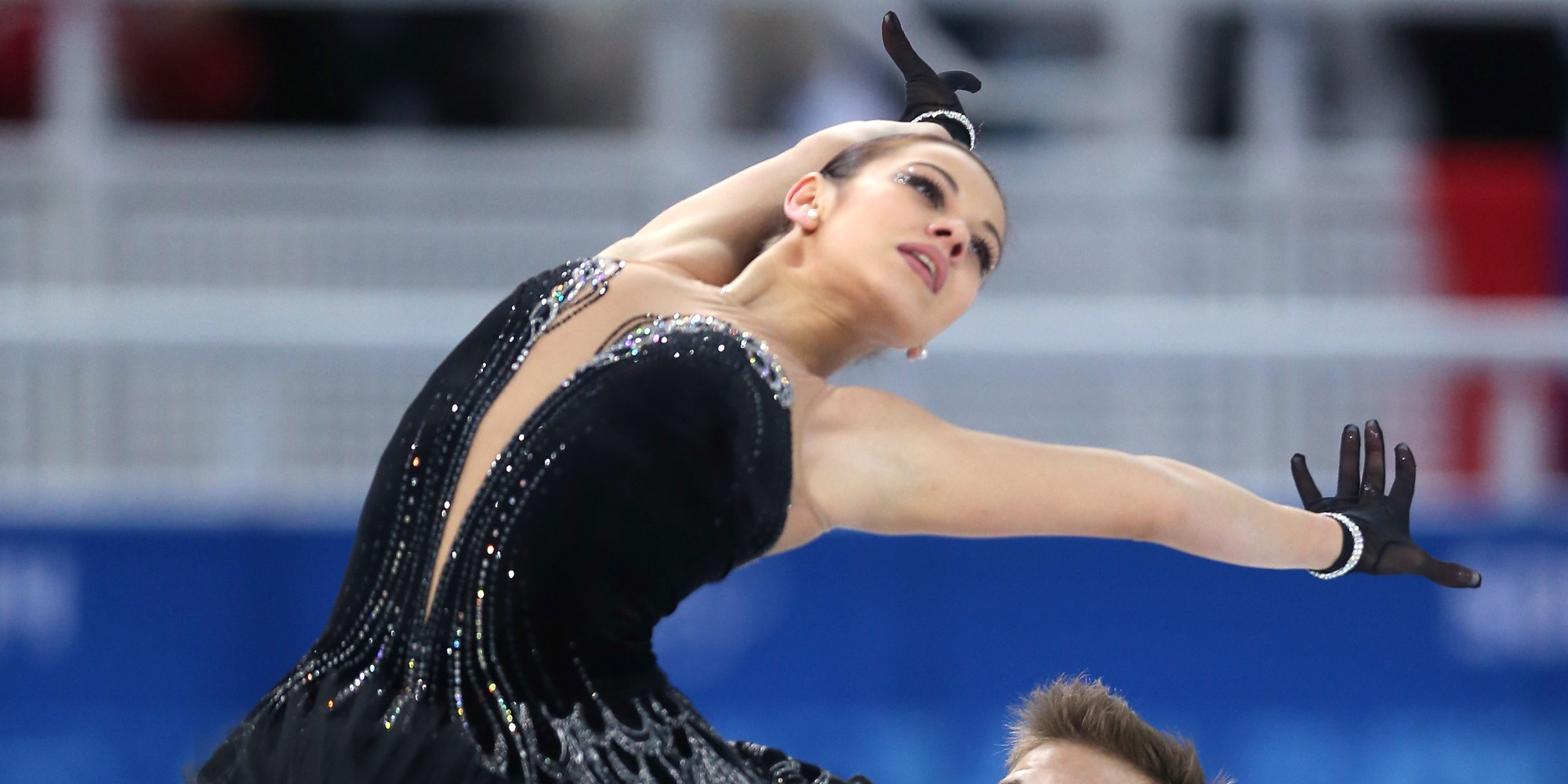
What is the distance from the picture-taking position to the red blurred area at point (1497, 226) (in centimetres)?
555

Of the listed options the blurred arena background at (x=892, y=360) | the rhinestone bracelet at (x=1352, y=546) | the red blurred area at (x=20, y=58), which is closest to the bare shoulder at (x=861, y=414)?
the rhinestone bracelet at (x=1352, y=546)

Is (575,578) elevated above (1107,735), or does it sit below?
above

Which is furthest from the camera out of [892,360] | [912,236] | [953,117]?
[892,360]

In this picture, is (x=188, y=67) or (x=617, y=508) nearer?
(x=617, y=508)

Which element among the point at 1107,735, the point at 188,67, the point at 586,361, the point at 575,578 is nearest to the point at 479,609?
the point at 575,578

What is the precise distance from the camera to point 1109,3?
5.59 meters

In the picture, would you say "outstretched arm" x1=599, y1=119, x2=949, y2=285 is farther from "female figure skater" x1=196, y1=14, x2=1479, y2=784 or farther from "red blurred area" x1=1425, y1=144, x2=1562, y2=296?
"red blurred area" x1=1425, y1=144, x2=1562, y2=296

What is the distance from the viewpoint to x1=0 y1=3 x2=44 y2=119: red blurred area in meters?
5.77

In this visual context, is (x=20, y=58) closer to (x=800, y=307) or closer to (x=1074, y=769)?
(x=800, y=307)

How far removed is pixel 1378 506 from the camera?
2295 millimetres

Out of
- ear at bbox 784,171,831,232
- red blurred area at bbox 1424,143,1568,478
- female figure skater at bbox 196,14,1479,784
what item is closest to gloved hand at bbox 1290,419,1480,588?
female figure skater at bbox 196,14,1479,784

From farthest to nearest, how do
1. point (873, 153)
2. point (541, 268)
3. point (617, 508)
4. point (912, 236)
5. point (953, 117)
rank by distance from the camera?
point (541, 268) → point (953, 117) → point (873, 153) → point (912, 236) → point (617, 508)

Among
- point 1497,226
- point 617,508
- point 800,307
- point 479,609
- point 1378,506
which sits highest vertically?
point 1497,226

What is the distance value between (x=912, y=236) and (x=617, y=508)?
19.1 inches
